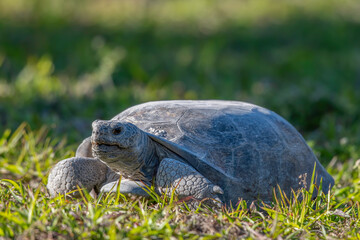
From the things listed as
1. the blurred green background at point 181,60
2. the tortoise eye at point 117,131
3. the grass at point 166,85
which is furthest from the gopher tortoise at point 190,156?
the blurred green background at point 181,60

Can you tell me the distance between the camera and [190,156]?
284cm

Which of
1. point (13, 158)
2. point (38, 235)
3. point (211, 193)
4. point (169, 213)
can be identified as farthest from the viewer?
point (13, 158)

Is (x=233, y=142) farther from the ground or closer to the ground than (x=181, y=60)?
closer to the ground

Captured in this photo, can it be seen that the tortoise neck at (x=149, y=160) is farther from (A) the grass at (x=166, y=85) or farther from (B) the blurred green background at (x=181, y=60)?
(B) the blurred green background at (x=181, y=60)

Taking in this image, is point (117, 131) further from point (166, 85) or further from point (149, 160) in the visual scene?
point (166, 85)

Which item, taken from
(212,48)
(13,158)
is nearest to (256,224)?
(13,158)

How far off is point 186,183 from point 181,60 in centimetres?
575

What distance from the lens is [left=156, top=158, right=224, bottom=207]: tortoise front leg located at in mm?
2668

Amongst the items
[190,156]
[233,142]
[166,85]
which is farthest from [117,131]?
[166,85]

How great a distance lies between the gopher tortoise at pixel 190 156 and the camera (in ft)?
8.84

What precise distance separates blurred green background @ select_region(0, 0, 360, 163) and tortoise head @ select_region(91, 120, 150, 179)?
1597mm

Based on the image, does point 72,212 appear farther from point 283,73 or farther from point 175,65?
point 283,73

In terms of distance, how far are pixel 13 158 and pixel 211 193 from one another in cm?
196

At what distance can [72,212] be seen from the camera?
2324mm
